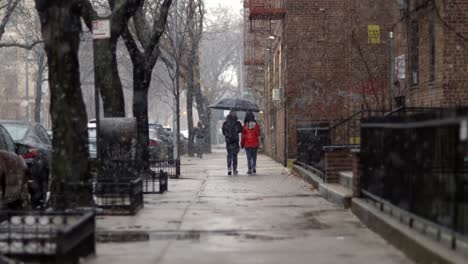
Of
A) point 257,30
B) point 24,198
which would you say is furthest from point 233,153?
point 24,198

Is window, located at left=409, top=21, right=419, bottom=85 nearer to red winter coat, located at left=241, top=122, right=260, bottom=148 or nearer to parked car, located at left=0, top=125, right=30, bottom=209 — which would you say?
red winter coat, located at left=241, top=122, right=260, bottom=148

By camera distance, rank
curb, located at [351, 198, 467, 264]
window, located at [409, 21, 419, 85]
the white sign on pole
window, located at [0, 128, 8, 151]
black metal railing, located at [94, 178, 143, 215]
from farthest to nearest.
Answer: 1. window, located at [409, 21, 419, 85]
2. window, located at [0, 128, 8, 151]
3. the white sign on pole
4. black metal railing, located at [94, 178, 143, 215]
5. curb, located at [351, 198, 467, 264]

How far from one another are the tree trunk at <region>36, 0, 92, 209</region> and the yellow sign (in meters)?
13.6

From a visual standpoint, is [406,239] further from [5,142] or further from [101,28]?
[5,142]

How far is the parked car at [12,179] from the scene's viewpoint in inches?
408

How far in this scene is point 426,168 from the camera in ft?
22.9

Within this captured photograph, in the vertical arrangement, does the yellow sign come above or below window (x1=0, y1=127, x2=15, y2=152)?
above

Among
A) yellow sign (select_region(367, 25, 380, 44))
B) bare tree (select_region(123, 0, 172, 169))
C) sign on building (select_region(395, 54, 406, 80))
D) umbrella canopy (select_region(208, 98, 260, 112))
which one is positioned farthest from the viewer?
umbrella canopy (select_region(208, 98, 260, 112))

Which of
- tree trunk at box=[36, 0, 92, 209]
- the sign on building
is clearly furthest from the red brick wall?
tree trunk at box=[36, 0, 92, 209]

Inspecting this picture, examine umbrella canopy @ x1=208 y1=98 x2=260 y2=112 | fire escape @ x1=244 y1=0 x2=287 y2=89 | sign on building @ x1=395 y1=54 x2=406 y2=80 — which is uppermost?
fire escape @ x1=244 y1=0 x2=287 y2=89

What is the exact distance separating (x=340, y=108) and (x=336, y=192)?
10.7 m

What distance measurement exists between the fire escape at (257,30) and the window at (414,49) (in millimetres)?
7155

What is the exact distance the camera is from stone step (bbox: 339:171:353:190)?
12270mm

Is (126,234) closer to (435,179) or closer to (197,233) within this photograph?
(197,233)
